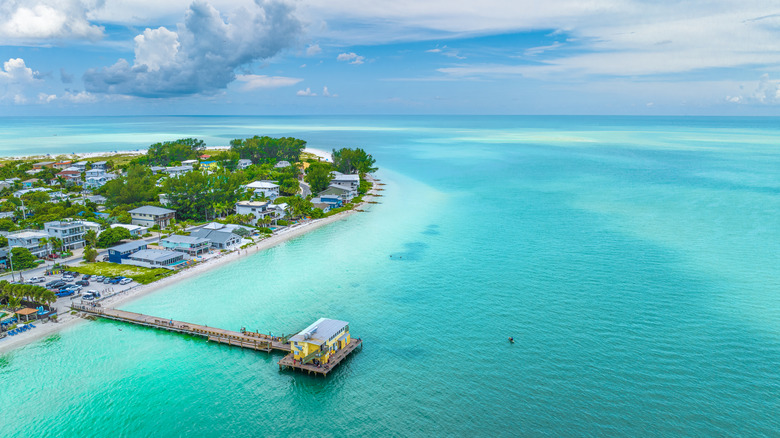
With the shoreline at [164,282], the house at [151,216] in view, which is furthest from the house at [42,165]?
the shoreline at [164,282]

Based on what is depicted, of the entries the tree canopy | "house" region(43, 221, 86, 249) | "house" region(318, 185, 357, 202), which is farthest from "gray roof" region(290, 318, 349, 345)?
the tree canopy

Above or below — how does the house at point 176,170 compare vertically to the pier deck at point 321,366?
above

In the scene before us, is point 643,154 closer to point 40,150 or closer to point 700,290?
point 700,290

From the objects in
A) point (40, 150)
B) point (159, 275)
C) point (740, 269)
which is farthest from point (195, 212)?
point (40, 150)

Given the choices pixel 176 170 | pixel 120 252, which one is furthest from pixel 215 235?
pixel 176 170

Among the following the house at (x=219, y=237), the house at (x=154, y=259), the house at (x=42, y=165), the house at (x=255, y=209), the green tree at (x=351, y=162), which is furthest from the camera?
the house at (x=42, y=165)

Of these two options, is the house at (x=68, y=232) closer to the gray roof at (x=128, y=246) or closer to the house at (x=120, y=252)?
the gray roof at (x=128, y=246)
